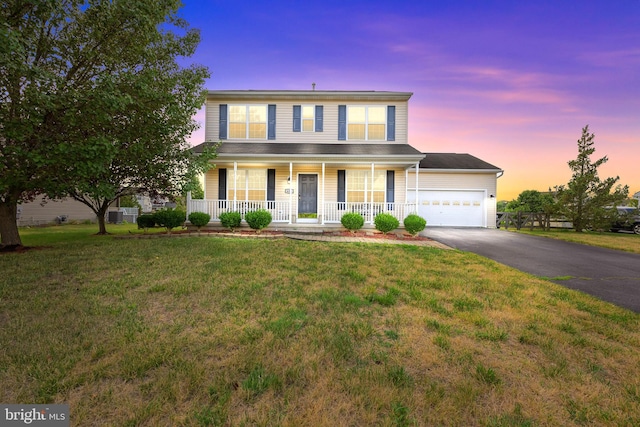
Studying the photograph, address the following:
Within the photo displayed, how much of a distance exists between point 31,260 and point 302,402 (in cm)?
819

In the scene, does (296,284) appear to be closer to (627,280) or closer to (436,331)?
(436,331)

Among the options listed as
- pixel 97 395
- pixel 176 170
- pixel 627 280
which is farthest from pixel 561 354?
pixel 176 170

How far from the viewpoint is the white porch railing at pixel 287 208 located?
12.5 m

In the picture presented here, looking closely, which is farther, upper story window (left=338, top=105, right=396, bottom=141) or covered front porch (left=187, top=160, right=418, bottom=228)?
upper story window (left=338, top=105, right=396, bottom=141)

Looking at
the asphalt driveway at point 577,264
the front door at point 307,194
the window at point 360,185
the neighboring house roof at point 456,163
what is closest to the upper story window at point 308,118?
the front door at point 307,194

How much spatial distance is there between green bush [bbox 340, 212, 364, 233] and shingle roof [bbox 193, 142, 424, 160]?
2.81m

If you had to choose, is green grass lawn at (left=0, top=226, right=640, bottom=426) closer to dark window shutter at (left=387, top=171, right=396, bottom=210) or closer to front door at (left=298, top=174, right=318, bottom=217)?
front door at (left=298, top=174, right=318, bottom=217)

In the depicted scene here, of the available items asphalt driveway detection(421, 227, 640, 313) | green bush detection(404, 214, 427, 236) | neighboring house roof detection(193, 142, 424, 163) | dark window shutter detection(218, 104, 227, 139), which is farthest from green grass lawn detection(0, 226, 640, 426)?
dark window shutter detection(218, 104, 227, 139)

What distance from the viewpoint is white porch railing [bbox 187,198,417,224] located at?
40.9ft

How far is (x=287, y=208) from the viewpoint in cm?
1305

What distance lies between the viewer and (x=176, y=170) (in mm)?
10250

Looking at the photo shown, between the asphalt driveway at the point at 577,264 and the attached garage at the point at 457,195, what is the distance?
5.08 m

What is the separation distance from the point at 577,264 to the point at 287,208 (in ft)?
34.8

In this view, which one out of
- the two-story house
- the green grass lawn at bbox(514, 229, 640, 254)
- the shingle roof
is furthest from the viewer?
the two-story house
